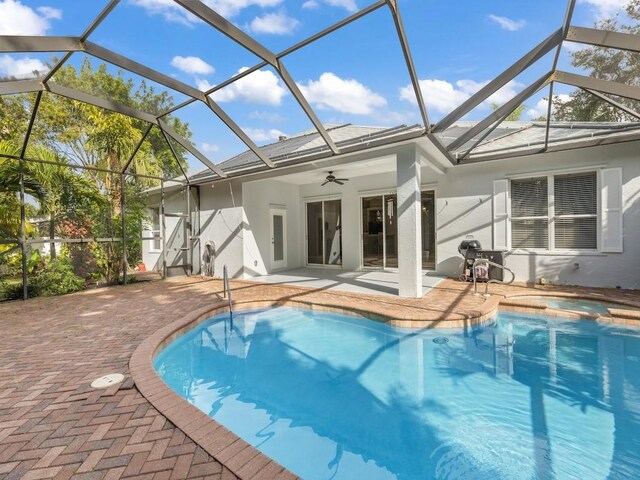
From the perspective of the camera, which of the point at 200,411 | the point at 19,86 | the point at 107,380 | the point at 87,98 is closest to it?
the point at 200,411

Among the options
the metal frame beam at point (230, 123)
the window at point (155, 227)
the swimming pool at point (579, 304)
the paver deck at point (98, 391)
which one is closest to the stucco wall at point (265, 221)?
the metal frame beam at point (230, 123)

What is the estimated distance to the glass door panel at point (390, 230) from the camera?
34.0ft

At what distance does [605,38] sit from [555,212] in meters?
4.63

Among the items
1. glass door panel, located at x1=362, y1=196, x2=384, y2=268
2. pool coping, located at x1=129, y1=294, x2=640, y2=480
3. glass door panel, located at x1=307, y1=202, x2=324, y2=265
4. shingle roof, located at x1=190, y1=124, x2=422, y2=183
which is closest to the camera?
pool coping, located at x1=129, y1=294, x2=640, y2=480

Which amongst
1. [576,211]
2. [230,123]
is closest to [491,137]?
[576,211]

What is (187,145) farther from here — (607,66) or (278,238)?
(607,66)

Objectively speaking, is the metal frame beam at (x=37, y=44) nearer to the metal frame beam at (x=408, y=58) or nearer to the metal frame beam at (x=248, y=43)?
the metal frame beam at (x=248, y=43)

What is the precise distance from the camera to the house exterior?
6.88 meters

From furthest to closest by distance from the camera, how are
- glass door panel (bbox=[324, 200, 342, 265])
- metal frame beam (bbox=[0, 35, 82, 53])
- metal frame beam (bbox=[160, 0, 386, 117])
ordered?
glass door panel (bbox=[324, 200, 342, 265]), metal frame beam (bbox=[0, 35, 82, 53]), metal frame beam (bbox=[160, 0, 386, 117])

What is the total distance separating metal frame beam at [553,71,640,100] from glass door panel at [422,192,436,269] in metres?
4.37

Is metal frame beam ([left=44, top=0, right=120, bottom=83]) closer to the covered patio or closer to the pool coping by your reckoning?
the pool coping

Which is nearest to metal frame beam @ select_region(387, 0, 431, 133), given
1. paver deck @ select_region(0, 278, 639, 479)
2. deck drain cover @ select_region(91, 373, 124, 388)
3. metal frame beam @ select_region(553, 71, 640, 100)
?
metal frame beam @ select_region(553, 71, 640, 100)

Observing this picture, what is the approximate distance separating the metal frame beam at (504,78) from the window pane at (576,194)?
13.5ft

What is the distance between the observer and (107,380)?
3.27m
